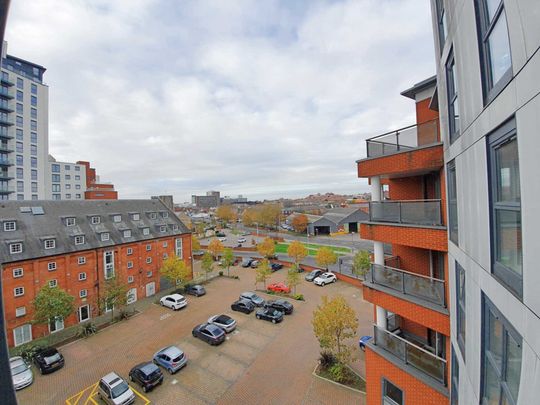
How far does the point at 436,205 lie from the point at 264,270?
22.0m

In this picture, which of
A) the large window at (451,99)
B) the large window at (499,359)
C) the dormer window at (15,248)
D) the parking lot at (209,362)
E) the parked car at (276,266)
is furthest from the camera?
the parked car at (276,266)

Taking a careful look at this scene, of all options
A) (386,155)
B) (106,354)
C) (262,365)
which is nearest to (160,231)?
Answer: (106,354)

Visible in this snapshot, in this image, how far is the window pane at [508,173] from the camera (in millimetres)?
3391

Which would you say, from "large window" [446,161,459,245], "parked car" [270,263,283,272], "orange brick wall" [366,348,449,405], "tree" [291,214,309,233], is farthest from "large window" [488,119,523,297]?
"tree" [291,214,309,233]

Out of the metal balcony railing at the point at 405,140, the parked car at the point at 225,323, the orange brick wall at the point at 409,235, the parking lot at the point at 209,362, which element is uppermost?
the metal balcony railing at the point at 405,140

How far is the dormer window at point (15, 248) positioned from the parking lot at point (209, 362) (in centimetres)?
790

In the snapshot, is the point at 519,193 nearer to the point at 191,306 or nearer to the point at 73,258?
the point at 191,306

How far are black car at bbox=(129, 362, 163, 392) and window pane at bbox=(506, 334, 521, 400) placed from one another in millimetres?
14620

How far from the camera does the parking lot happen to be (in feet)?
42.8

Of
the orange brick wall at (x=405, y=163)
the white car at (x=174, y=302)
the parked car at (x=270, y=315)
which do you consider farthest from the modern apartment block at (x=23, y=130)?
the orange brick wall at (x=405, y=163)

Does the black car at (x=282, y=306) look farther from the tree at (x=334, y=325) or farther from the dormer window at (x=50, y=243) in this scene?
the dormer window at (x=50, y=243)

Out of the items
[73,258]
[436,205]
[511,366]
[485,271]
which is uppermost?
[436,205]

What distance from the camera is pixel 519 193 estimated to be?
11.0ft

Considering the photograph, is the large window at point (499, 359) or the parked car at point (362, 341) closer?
the large window at point (499, 359)
